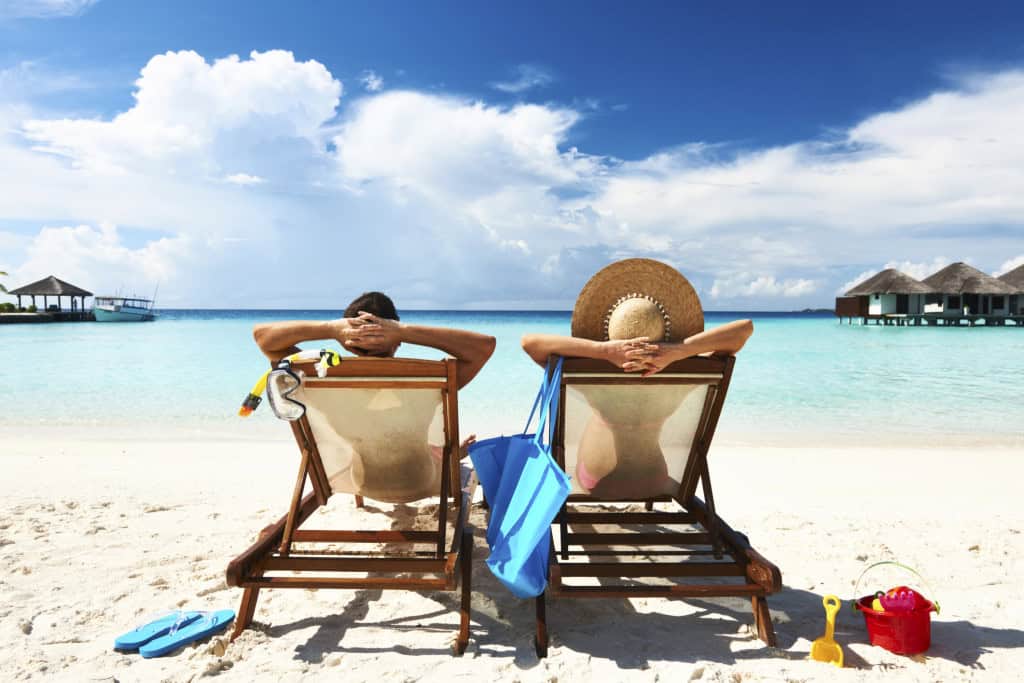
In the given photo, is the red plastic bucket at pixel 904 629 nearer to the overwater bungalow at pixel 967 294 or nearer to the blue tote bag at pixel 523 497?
the blue tote bag at pixel 523 497

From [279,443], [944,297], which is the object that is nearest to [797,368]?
[279,443]

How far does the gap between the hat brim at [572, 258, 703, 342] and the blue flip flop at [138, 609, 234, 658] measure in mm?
1869

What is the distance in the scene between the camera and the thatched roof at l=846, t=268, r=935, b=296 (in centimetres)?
3712

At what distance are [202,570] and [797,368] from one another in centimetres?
1638

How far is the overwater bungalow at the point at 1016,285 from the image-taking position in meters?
36.2

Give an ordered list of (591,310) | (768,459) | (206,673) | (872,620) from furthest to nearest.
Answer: (768,459)
(591,310)
(872,620)
(206,673)

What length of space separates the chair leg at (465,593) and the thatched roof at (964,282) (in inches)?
1692

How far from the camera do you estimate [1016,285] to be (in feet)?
119

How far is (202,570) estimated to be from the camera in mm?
3068

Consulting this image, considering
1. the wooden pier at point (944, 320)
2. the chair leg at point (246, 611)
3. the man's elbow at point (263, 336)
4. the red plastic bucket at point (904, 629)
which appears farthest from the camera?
the wooden pier at point (944, 320)

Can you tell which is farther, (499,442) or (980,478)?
A: (980,478)

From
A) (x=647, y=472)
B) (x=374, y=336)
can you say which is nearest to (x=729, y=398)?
(x=647, y=472)

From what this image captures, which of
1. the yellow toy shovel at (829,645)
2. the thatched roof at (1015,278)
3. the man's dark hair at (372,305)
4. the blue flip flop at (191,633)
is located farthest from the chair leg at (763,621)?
the thatched roof at (1015,278)

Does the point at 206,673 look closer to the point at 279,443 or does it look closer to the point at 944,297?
the point at 279,443
